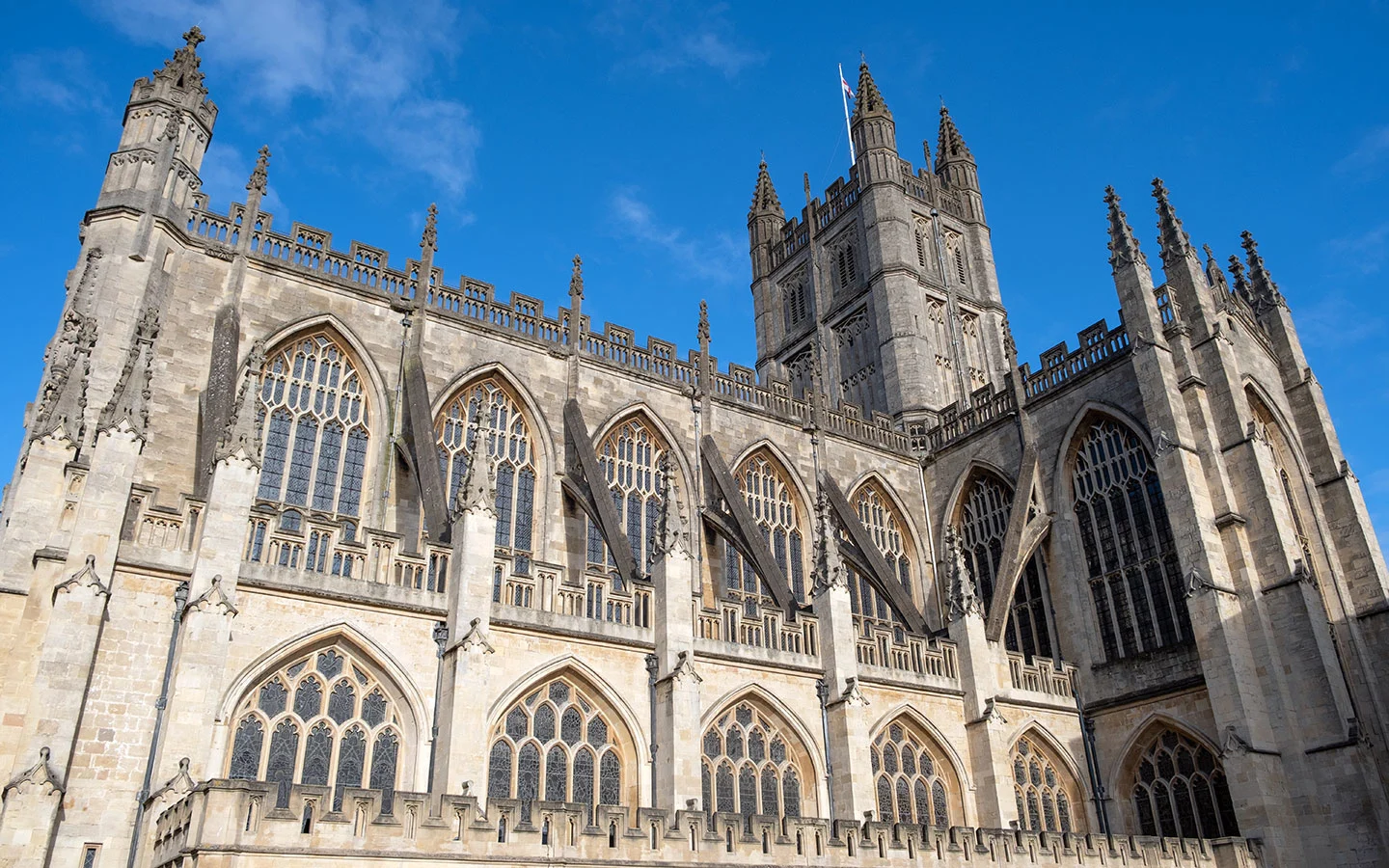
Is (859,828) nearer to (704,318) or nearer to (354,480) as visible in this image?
(354,480)

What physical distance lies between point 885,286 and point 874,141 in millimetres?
6404

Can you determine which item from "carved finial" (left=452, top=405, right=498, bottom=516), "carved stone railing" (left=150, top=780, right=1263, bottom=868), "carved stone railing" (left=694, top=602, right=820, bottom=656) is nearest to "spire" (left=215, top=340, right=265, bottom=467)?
"carved finial" (left=452, top=405, right=498, bottom=516)

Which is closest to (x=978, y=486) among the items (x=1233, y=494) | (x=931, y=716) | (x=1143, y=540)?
(x=1143, y=540)

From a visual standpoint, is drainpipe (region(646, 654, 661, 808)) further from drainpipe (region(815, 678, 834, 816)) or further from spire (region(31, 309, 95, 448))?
spire (region(31, 309, 95, 448))

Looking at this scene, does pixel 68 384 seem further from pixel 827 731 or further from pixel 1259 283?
pixel 1259 283

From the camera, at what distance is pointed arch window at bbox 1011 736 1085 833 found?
70.4 ft

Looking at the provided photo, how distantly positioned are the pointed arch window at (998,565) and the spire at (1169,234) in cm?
677

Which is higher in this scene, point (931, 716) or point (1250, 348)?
point (1250, 348)

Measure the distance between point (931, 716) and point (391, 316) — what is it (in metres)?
13.6

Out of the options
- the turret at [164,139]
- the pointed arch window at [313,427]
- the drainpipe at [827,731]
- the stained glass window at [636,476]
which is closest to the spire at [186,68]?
the turret at [164,139]

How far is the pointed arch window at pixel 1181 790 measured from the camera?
2036 cm

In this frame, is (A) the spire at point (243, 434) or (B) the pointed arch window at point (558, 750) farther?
(B) the pointed arch window at point (558, 750)

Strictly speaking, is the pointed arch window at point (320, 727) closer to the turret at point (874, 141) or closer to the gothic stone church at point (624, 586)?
the gothic stone church at point (624, 586)

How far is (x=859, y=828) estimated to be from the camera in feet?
48.6
